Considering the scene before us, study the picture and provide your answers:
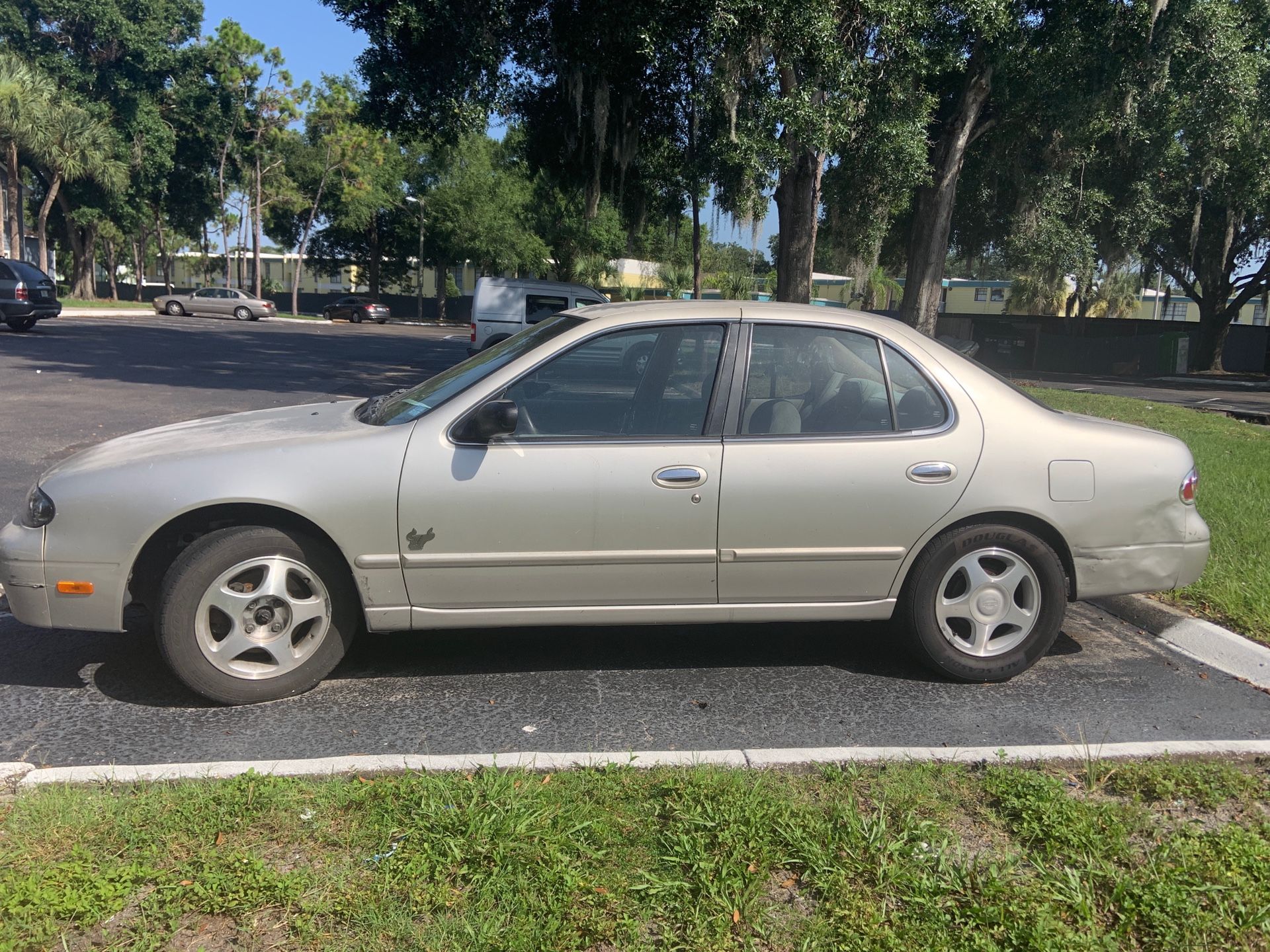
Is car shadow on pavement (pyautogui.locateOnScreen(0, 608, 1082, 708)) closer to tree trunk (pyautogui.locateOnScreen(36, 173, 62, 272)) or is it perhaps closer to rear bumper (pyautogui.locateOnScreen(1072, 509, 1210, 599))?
rear bumper (pyautogui.locateOnScreen(1072, 509, 1210, 599))

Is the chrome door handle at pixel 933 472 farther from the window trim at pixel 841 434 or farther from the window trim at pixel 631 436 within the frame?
the window trim at pixel 631 436

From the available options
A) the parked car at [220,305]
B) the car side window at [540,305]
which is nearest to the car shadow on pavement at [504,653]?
the car side window at [540,305]

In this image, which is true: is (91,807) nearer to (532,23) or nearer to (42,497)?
(42,497)

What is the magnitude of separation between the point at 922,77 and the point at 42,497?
12031mm

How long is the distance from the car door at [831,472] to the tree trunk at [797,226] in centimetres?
960

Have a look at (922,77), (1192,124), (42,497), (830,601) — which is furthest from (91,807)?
(1192,124)

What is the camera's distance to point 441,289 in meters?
60.4

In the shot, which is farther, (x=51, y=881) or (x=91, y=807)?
(x=91, y=807)

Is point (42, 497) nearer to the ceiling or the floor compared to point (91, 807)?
nearer to the ceiling

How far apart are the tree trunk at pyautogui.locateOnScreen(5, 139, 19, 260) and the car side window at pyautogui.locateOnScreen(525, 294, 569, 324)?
98.0 feet

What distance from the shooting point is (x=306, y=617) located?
12.9 feet

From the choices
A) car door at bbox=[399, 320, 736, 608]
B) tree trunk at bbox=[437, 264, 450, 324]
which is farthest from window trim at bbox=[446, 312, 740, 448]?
tree trunk at bbox=[437, 264, 450, 324]

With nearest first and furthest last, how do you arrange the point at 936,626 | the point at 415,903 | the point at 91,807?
1. the point at 415,903
2. the point at 91,807
3. the point at 936,626

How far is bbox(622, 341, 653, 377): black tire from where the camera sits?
4258 mm
